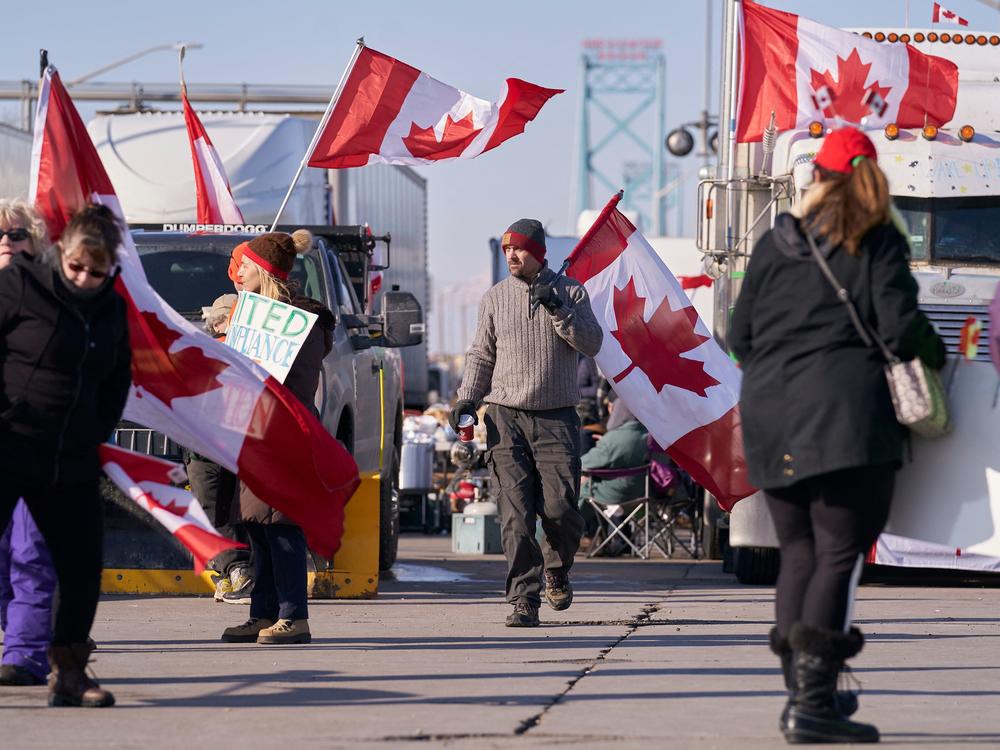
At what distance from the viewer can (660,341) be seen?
1123 centimetres

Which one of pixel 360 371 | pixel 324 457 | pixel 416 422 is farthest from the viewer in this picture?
pixel 416 422

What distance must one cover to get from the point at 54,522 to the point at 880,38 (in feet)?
32.9

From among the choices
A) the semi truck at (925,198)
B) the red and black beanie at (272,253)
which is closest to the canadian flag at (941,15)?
the semi truck at (925,198)

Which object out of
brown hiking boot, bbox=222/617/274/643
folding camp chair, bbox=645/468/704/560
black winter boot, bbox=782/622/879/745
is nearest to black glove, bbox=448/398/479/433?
brown hiking boot, bbox=222/617/274/643

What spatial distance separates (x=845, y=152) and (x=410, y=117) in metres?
6.98

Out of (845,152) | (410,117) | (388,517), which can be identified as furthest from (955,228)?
(845,152)

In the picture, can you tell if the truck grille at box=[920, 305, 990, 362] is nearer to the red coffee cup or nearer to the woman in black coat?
the red coffee cup

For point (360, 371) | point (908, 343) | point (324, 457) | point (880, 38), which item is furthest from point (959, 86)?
point (908, 343)

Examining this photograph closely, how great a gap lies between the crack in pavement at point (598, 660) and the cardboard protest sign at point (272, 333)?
1.99 metres

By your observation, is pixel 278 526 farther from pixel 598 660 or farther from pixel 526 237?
pixel 526 237

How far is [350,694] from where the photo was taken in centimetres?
704

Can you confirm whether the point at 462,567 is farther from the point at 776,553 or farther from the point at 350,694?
the point at 350,694

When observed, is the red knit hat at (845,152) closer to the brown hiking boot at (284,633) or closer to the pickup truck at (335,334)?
the brown hiking boot at (284,633)

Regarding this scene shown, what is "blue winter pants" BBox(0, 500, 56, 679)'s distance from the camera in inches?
278
